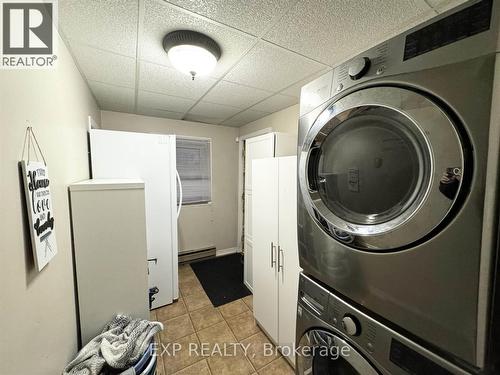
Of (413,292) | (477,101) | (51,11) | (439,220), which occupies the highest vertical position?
(51,11)

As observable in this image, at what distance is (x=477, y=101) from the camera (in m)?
0.43

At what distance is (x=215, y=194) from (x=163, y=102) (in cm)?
166

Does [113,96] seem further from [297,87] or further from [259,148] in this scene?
[297,87]

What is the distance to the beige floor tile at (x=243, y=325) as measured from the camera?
72.6 inches

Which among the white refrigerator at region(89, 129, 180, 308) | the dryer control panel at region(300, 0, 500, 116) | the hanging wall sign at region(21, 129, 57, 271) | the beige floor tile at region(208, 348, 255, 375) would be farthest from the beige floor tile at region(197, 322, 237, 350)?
the dryer control panel at region(300, 0, 500, 116)

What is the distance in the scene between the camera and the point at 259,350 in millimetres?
1682

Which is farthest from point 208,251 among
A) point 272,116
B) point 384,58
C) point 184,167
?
point 384,58

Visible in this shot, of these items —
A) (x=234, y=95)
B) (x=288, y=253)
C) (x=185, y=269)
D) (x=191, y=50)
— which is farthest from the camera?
(x=185, y=269)

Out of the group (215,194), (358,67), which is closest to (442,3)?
(358,67)

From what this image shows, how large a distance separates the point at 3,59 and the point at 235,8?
37.0 inches

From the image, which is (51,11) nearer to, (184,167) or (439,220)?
(439,220)

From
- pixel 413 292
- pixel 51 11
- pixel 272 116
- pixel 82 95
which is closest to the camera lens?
pixel 413 292

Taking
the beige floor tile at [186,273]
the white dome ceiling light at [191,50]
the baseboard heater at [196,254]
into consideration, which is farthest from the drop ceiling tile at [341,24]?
the baseboard heater at [196,254]

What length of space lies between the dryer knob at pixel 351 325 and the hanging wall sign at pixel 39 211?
1146 millimetres
